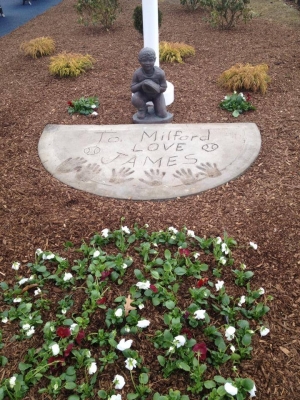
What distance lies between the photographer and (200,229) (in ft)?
9.25

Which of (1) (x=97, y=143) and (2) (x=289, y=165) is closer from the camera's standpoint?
(2) (x=289, y=165)

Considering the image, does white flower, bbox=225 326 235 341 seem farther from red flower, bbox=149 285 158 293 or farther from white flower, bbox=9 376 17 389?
white flower, bbox=9 376 17 389

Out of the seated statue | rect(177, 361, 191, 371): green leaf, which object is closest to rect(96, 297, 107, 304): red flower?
rect(177, 361, 191, 371): green leaf

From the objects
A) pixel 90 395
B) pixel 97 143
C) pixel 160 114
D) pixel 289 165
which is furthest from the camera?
pixel 160 114

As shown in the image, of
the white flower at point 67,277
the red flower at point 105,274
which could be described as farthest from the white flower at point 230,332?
the white flower at point 67,277

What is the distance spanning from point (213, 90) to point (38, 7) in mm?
8828

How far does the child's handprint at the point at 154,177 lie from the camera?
10.8 feet

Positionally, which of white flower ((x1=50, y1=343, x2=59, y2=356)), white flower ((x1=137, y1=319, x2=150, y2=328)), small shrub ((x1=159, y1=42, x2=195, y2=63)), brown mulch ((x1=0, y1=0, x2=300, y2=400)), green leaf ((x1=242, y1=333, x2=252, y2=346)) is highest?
small shrub ((x1=159, y1=42, x2=195, y2=63))

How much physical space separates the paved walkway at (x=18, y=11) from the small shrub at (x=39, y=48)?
2.57 meters

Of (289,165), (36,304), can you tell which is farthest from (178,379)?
(289,165)

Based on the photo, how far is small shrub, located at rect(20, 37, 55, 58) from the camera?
656 centimetres

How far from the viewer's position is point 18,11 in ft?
35.3

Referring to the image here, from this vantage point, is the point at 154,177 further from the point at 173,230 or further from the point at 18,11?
the point at 18,11

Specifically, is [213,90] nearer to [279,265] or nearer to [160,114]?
[160,114]
